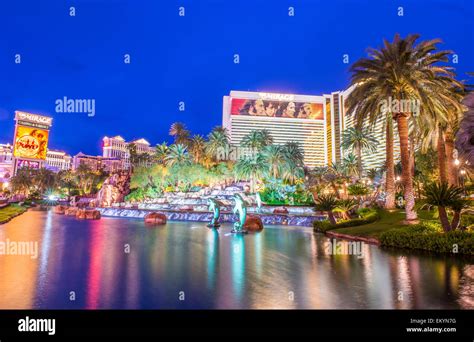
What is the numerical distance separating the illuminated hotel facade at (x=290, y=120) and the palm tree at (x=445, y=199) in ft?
462

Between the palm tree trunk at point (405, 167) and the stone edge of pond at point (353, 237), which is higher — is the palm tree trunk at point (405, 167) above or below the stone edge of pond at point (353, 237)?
above

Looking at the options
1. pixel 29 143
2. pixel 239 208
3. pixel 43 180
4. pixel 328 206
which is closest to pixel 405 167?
pixel 328 206

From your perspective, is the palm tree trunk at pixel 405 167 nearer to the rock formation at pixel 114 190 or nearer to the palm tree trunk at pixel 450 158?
the palm tree trunk at pixel 450 158

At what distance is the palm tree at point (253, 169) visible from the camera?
2712 inches

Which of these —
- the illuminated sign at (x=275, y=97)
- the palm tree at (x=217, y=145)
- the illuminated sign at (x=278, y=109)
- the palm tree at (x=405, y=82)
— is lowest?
the palm tree at (x=405, y=82)

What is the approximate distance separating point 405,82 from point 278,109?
14244 cm

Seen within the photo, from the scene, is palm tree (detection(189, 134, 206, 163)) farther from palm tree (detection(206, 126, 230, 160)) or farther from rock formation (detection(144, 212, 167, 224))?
rock formation (detection(144, 212, 167, 224))

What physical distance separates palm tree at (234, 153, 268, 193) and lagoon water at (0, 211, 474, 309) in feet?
175

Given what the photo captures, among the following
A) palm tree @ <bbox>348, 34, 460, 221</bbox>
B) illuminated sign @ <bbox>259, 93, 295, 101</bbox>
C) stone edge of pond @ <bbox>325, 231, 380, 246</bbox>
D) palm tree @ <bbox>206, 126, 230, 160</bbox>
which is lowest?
stone edge of pond @ <bbox>325, 231, 380, 246</bbox>

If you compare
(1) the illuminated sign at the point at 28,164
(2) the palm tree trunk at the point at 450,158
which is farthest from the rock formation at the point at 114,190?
(1) the illuminated sign at the point at 28,164

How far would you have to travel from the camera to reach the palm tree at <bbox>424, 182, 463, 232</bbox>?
587 inches

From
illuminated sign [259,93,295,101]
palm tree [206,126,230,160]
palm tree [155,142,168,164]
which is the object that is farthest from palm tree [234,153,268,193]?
illuminated sign [259,93,295,101]
